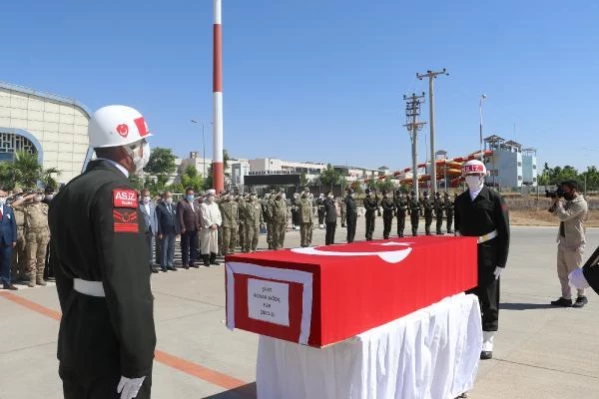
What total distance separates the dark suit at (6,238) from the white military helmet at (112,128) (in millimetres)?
7400

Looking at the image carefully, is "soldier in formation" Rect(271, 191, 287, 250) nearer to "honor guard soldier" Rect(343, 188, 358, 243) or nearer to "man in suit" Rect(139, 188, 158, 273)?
→ "honor guard soldier" Rect(343, 188, 358, 243)

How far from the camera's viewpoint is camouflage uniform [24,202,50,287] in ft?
28.1

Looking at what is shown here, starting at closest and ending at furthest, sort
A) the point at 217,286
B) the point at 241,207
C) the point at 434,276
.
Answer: the point at 434,276 → the point at 217,286 → the point at 241,207

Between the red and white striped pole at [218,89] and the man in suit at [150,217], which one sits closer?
the man in suit at [150,217]

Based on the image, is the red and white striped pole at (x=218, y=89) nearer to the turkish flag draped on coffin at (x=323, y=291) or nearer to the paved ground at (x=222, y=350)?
the paved ground at (x=222, y=350)

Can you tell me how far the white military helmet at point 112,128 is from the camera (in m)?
2.13

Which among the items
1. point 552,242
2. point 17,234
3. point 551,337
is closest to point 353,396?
point 551,337

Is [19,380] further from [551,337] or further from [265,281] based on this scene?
[551,337]

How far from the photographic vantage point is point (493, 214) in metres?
4.68

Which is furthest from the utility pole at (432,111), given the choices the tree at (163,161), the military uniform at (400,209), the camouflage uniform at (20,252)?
the tree at (163,161)

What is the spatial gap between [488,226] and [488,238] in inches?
4.6

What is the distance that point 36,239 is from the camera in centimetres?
862

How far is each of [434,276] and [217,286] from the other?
19.0 ft

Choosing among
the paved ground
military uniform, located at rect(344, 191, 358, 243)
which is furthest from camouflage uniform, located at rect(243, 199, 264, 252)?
the paved ground
